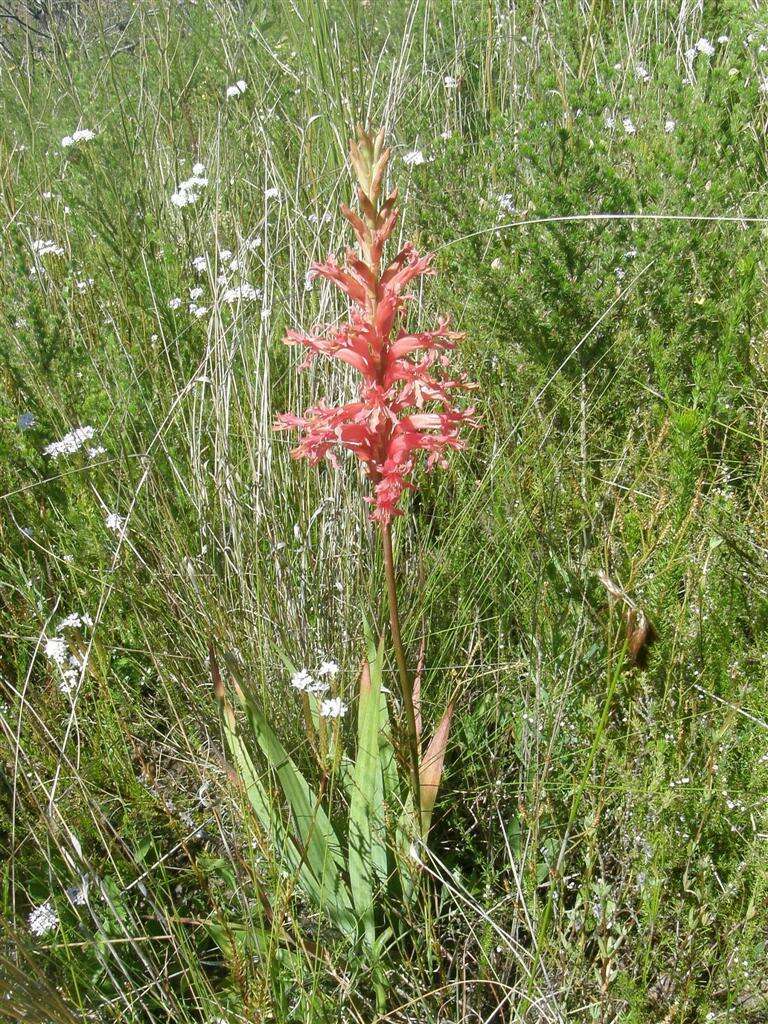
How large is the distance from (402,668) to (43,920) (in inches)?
29.7

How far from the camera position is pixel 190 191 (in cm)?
281

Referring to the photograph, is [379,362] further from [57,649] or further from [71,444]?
[71,444]

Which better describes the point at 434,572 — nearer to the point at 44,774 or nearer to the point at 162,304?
the point at 44,774

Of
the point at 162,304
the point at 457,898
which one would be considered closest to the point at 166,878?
the point at 457,898

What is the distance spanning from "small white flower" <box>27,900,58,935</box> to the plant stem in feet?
2.06

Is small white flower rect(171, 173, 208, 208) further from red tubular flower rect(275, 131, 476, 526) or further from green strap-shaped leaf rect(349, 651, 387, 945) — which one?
green strap-shaped leaf rect(349, 651, 387, 945)

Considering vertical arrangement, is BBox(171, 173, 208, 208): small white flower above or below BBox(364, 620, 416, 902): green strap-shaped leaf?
above

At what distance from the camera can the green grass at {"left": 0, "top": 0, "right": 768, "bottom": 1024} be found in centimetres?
138

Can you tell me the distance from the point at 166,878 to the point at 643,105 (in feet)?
9.85

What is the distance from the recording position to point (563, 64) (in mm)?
3100

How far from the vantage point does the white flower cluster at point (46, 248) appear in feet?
9.11

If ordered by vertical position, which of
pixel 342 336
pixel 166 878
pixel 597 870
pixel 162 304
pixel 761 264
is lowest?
pixel 597 870

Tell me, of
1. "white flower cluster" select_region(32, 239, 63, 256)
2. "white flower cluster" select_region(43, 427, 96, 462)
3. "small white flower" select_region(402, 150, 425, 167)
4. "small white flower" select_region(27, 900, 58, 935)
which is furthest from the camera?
"white flower cluster" select_region(32, 239, 63, 256)

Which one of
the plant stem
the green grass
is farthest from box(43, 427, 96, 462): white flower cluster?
the plant stem
